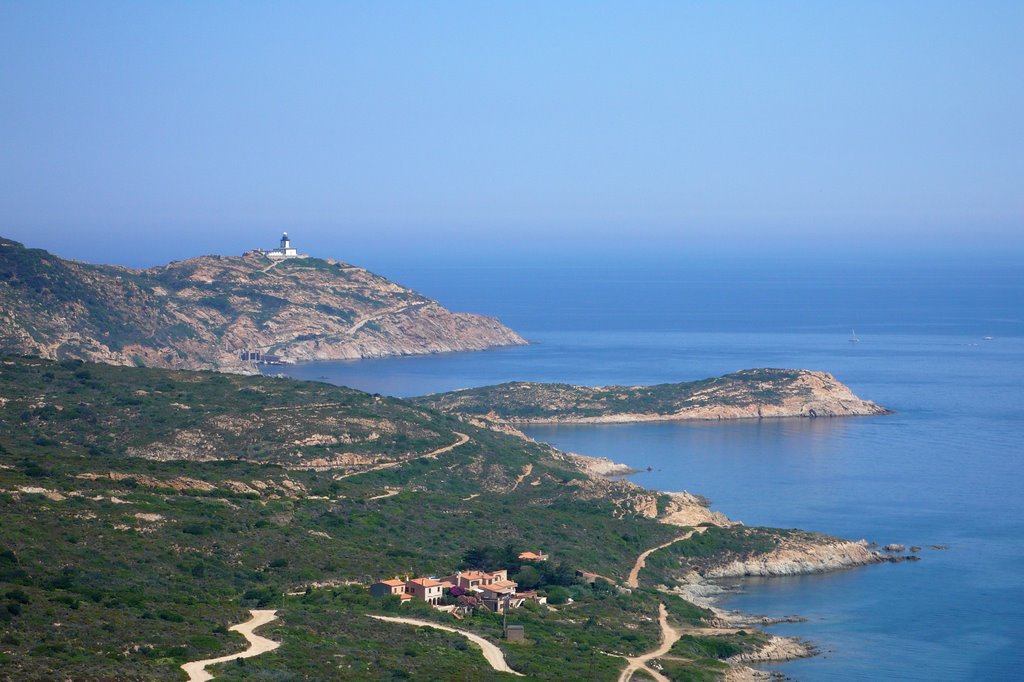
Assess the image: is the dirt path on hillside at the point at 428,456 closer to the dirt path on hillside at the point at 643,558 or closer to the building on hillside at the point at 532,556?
the dirt path on hillside at the point at 643,558

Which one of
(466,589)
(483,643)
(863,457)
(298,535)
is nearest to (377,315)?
(863,457)

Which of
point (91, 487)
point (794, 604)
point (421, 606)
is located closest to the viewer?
point (421, 606)

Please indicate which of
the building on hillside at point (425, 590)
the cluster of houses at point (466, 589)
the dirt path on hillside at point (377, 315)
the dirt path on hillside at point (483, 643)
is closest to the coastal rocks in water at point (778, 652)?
the cluster of houses at point (466, 589)

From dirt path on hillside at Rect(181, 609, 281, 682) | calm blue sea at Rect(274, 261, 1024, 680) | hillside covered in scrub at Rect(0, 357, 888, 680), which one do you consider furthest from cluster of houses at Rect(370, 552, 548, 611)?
calm blue sea at Rect(274, 261, 1024, 680)

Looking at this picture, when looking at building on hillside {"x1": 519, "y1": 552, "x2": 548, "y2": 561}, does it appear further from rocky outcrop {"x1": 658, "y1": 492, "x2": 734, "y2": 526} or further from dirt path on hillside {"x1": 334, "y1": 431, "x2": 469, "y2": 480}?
dirt path on hillside {"x1": 334, "y1": 431, "x2": 469, "y2": 480}

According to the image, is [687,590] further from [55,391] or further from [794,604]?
[55,391]

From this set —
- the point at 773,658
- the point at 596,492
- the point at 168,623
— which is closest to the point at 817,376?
the point at 596,492
